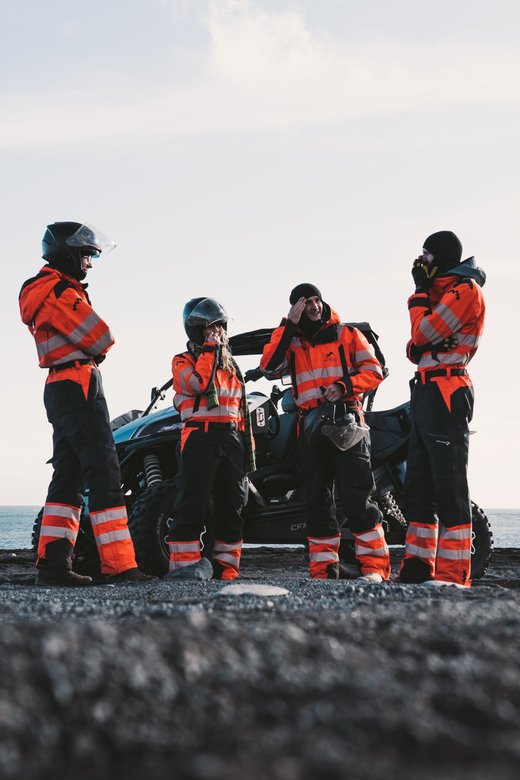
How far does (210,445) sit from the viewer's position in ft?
16.7

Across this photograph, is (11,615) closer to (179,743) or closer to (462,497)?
(179,743)

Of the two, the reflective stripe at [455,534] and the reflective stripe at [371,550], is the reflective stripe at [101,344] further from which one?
the reflective stripe at [455,534]

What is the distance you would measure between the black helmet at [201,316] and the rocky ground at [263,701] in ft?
11.5

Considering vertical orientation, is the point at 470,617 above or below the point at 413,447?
below

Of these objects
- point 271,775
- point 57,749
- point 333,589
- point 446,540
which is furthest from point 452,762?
point 446,540

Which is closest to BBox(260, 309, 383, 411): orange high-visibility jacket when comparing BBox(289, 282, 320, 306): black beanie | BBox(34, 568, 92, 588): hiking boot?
BBox(289, 282, 320, 306): black beanie

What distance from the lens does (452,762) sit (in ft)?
3.46

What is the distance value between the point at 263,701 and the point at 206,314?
13.7 ft

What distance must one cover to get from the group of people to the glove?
1 centimetres

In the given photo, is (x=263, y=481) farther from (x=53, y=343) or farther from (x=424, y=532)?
(x=53, y=343)

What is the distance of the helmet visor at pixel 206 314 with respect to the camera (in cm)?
529

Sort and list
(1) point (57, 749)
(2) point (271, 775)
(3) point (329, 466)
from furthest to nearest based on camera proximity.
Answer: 1. (3) point (329, 466)
2. (1) point (57, 749)
3. (2) point (271, 775)

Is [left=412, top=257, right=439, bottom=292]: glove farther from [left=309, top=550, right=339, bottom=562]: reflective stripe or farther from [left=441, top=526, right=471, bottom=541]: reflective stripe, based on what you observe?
[left=309, top=550, right=339, bottom=562]: reflective stripe

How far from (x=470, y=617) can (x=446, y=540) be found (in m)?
2.29
